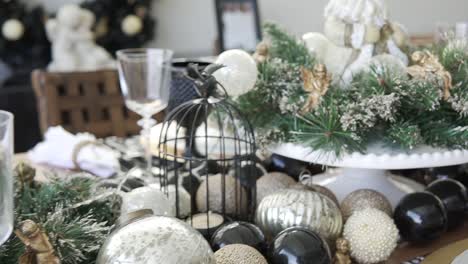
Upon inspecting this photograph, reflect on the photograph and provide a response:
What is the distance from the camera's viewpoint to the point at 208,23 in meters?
2.91

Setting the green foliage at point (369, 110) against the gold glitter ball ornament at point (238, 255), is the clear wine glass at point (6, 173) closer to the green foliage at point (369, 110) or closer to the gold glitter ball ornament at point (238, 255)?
the gold glitter ball ornament at point (238, 255)

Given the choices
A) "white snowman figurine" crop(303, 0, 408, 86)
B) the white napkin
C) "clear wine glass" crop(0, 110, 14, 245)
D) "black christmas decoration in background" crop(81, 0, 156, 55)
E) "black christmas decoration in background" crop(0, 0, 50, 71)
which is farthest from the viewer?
"black christmas decoration in background" crop(81, 0, 156, 55)

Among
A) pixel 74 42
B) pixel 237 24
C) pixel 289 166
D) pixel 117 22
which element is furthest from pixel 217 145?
pixel 237 24

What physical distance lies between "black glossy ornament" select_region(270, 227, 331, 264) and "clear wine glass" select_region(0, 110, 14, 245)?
24 cm

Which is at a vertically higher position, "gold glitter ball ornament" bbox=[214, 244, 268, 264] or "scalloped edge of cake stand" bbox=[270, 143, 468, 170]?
"scalloped edge of cake stand" bbox=[270, 143, 468, 170]

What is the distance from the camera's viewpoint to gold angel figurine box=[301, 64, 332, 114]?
2.20ft

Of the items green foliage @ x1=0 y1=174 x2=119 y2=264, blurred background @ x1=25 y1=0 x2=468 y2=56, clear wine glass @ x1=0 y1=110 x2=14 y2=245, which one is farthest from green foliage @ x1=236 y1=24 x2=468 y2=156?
blurred background @ x1=25 y1=0 x2=468 y2=56

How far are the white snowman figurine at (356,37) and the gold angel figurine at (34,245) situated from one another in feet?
1.41

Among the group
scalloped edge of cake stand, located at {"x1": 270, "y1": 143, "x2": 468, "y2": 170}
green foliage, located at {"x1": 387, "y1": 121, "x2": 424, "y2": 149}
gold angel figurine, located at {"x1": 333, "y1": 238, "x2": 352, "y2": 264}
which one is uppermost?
green foliage, located at {"x1": 387, "y1": 121, "x2": 424, "y2": 149}

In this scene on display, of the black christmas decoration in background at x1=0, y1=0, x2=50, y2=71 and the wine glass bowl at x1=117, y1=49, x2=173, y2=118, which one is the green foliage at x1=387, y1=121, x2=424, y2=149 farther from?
the black christmas decoration in background at x1=0, y1=0, x2=50, y2=71

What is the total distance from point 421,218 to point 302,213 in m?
0.15

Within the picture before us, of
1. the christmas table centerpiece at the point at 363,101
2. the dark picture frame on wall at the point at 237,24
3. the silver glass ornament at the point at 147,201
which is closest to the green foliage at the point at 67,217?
the silver glass ornament at the point at 147,201

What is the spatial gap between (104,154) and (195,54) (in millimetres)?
1980

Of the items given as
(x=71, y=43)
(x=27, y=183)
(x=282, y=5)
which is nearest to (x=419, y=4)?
(x=282, y=5)
